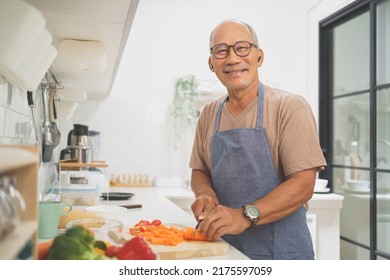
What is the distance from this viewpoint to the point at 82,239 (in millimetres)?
587

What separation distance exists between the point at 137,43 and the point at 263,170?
156cm

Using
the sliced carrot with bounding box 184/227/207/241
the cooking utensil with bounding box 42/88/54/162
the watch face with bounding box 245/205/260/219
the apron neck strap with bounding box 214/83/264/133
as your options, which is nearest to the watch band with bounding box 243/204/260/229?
the watch face with bounding box 245/205/260/219

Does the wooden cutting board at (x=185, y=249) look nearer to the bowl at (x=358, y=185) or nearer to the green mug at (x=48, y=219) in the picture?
the green mug at (x=48, y=219)

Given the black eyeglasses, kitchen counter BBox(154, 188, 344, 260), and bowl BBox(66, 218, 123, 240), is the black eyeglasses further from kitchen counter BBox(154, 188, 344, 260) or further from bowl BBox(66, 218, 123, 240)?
kitchen counter BBox(154, 188, 344, 260)

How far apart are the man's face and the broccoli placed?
1.78 feet

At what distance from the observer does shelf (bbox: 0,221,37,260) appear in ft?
1.40

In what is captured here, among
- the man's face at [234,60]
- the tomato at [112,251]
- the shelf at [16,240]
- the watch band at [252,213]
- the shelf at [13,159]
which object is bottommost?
the tomato at [112,251]

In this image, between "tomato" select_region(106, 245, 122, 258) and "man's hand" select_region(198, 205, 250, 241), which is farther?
"man's hand" select_region(198, 205, 250, 241)

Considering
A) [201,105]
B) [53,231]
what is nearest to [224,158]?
[53,231]

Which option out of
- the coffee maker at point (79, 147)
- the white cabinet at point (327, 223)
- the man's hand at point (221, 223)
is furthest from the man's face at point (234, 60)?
the white cabinet at point (327, 223)

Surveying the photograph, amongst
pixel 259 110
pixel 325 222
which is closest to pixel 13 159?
pixel 259 110

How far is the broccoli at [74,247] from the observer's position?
1.90 feet

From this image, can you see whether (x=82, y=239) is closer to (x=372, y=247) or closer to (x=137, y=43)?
(x=372, y=247)

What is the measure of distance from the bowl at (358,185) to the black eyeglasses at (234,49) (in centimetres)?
121
